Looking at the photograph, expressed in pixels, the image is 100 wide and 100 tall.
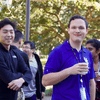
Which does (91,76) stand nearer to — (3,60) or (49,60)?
(49,60)

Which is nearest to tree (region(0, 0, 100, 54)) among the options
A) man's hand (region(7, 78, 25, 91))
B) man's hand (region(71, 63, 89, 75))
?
man's hand (region(7, 78, 25, 91))

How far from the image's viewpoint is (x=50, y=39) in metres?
18.4

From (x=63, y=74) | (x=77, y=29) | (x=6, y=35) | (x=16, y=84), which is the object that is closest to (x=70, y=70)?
(x=63, y=74)

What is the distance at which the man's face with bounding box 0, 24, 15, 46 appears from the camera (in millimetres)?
3062

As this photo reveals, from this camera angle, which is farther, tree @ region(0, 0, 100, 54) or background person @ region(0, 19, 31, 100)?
tree @ region(0, 0, 100, 54)

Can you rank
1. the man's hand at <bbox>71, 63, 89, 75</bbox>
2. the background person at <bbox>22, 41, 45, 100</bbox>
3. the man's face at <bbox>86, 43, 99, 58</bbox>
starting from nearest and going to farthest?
the man's hand at <bbox>71, 63, 89, 75</bbox> < the man's face at <bbox>86, 43, 99, 58</bbox> < the background person at <bbox>22, 41, 45, 100</bbox>

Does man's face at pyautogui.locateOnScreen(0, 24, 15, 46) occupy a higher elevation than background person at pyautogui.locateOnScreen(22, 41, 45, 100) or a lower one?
higher

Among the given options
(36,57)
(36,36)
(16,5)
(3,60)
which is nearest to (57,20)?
(36,36)

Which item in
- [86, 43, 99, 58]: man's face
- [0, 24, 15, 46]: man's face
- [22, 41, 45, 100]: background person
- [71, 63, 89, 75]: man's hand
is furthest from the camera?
[22, 41, 45, 100]: background person

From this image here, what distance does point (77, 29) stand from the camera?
240cm

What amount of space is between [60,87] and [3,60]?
3.41 ft

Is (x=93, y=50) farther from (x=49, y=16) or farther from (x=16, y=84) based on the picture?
(x=49, y=16)

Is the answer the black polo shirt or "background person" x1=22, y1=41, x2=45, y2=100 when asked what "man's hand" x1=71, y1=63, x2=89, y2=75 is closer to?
the black polo shirt

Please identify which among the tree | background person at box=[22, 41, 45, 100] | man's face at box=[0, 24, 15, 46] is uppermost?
the tree
